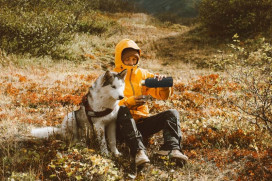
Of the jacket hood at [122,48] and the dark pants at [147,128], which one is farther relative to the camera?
the jacket hood at [122,48]

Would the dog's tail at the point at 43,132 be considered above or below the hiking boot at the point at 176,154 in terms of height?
above

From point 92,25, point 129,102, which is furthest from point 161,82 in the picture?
point 92,25

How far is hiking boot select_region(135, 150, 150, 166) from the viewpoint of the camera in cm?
329

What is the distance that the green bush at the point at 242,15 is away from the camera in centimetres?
1514

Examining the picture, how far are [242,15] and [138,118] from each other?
14.3 meters

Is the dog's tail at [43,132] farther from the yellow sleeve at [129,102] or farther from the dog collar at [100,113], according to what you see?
the yellow sleeve at [129,102]

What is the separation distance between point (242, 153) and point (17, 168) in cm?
348

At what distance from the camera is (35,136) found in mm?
3965

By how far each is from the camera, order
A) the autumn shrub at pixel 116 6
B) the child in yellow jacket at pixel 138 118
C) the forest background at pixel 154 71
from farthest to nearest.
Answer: the autumn shrub at pixel 116 6, the child in yellow jacket at pixel 138 118, the forest background at pixel 154 71

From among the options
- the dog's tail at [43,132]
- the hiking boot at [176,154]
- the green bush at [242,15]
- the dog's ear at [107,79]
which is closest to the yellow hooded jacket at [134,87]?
the dog's ear at [107,79]

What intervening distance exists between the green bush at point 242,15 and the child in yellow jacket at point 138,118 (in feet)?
43.4

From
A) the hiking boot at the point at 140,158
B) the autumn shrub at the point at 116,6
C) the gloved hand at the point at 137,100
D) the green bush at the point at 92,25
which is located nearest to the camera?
the hiking boot at the point at 140,158

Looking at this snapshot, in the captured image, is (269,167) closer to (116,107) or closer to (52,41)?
(116,107)

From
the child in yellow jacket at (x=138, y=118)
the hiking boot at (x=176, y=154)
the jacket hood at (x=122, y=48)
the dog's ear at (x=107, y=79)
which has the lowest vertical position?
the hiking boot at (x=176, y=154)
